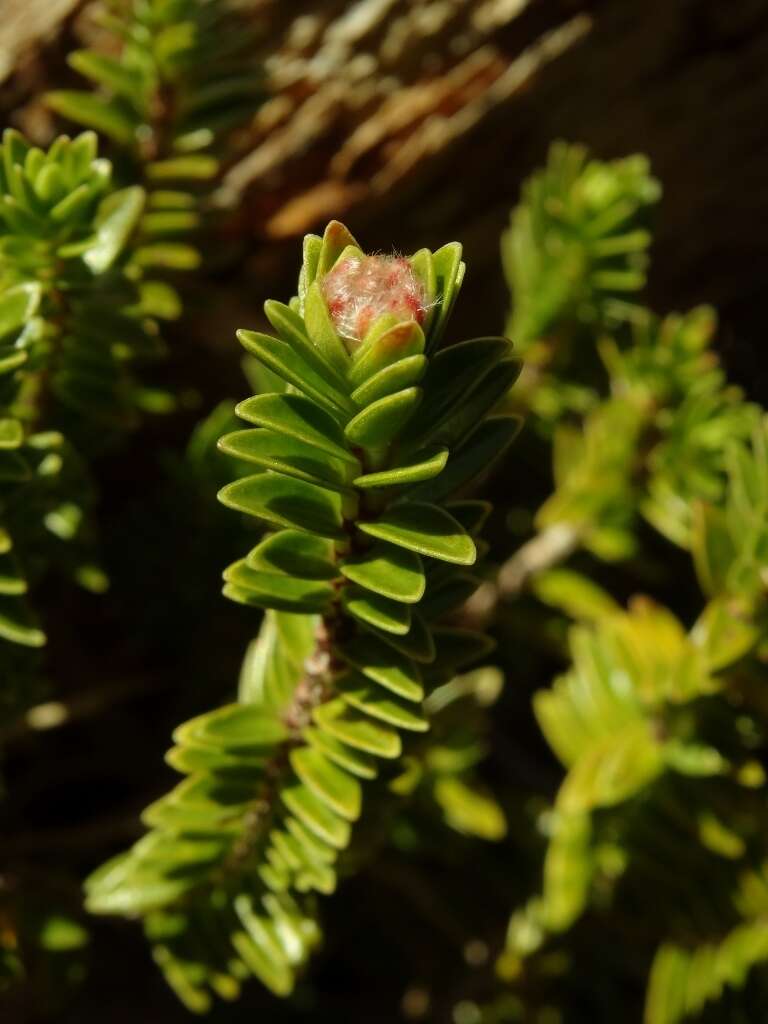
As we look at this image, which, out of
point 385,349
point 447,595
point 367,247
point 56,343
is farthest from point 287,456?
point 367,247

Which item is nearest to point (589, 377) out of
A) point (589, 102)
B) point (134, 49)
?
point (589, 102)

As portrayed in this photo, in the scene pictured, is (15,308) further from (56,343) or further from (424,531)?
(424,531)

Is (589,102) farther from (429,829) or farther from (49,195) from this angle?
(429,829)

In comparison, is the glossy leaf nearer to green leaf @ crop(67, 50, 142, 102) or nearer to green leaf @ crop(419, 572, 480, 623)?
green leaf @ crop(419, 572, 480, 623)

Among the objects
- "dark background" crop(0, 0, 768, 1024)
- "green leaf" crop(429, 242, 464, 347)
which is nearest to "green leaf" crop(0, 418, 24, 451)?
"green leaf" crop(429, 242, 464, 347)

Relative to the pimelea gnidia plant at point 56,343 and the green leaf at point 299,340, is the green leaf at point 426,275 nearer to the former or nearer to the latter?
the green leaf at point 299,340

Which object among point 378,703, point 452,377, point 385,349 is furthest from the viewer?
point 378,703
